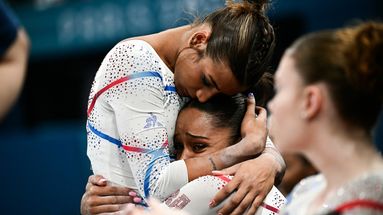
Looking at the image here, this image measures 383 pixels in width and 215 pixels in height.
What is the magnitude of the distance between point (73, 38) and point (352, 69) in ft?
19.0

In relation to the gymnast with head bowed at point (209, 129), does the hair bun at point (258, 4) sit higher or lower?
higher

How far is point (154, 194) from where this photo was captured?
8.36ft

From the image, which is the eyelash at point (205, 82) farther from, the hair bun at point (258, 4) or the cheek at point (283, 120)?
the cheek at point (283, 120)

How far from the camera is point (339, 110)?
1.87 meters

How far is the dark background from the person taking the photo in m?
6.16

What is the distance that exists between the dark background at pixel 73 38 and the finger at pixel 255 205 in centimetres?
255

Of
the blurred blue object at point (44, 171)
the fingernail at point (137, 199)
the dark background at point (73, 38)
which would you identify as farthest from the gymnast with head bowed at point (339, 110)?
the blurred blue object at point (44, 171)

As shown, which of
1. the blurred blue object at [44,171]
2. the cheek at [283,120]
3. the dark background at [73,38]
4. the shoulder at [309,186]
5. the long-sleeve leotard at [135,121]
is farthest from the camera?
the blurred blue object at [44,171]

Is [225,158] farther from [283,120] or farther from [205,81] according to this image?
[283,120]

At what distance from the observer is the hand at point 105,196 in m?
2.71

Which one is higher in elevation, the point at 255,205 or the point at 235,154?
the point at 235,154

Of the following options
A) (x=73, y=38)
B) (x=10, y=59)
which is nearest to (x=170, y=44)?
(x=10, y=59)

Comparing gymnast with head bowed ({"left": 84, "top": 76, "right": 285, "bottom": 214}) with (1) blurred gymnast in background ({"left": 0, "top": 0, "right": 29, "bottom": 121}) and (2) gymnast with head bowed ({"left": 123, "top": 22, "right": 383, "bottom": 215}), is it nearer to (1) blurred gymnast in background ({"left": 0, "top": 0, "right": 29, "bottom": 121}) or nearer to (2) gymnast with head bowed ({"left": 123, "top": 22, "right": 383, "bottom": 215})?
(2) gymnast with head bowed ({"left": 123, "top": 22, "right": 383, "bottom": 215})

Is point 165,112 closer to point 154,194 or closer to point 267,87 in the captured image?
point 154,194
